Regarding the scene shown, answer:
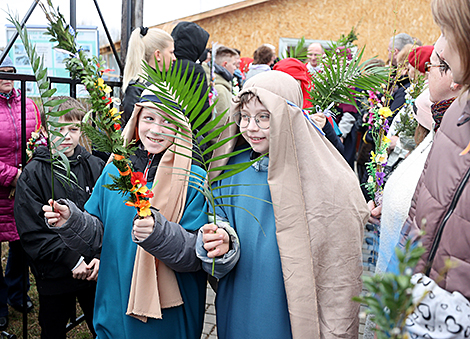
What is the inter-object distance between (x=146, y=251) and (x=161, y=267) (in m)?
0.16

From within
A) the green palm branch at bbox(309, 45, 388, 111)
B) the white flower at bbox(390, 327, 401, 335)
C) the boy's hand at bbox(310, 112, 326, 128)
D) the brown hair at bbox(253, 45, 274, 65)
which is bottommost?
the white flower at bbox(390, 327, 401, 335)

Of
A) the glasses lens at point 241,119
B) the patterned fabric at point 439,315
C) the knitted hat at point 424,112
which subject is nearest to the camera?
the patterned fabric at point 439,315

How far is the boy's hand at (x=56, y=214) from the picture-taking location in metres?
2.04

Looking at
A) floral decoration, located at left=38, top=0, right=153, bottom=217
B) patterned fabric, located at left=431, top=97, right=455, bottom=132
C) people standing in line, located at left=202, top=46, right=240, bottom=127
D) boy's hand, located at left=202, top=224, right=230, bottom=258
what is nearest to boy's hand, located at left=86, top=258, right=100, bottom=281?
boy's hand, located at left=202, top=224, right=230, bottom=258

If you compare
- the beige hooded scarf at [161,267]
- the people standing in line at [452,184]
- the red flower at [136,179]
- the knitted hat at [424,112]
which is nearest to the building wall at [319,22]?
the knitted hat at [424,112]

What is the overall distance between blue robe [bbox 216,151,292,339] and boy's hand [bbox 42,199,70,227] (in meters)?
0.77

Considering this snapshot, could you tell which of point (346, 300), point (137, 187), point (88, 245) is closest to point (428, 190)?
point (346, 300)

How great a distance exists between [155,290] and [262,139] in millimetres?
936

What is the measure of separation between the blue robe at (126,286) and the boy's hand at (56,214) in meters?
0.26

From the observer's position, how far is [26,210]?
276cm

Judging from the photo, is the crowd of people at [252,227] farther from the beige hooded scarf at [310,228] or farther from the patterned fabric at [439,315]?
the patterned fabric at [439,315]

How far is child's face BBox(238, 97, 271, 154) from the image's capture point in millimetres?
2061

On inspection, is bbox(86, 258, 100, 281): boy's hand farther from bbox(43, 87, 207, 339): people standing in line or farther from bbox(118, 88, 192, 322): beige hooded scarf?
bbox(118, 88, 192, 322): beige hooded scarf

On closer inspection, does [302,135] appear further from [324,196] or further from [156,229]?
[156,229]
